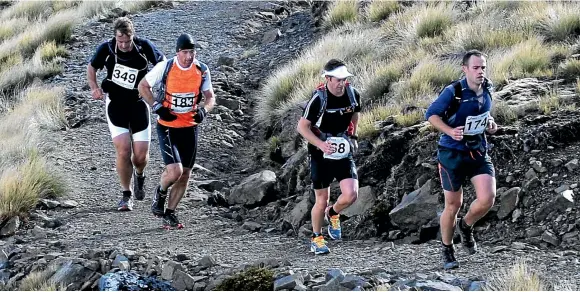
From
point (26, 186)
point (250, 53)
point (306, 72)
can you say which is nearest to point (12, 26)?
point (250, 53)

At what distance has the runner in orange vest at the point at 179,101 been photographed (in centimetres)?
884

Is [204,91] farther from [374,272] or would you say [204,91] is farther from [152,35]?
[152,35]

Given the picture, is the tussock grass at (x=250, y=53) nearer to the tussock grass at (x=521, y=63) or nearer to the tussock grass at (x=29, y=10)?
the tussock grass at (x=521, y=63)

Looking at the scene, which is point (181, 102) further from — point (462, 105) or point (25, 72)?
point (25, 72)

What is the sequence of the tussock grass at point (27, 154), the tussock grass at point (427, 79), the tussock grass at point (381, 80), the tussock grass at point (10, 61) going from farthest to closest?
the tussock grass at point (10, 61) < the tussock grass at point (381, 80) < the tussock grass at point (427, 79) < the tussock grass at point (27, 154)

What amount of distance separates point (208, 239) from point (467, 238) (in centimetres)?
279

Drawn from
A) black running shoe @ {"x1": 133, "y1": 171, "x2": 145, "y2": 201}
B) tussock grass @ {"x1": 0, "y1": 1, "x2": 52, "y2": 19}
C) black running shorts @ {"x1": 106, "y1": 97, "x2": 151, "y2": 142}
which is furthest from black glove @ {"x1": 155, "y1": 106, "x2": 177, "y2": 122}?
tussock grass @ {"x1": 0, "y1": 1, "x2": 52, "y2": 19}

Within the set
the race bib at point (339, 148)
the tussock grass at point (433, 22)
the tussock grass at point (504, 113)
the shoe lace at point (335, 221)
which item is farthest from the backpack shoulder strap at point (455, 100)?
the tussock grass at point (433, 22)

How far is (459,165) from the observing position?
290 inches

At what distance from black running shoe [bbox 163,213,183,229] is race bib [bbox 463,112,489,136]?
3541 millimetres

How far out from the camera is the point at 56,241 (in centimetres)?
923

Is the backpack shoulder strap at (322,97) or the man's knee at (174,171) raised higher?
the backpack shoulder strap at (322,97)

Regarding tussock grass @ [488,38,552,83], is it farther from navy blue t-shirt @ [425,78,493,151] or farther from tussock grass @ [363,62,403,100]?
navy blue t-shirt @ [425,78,493,151]

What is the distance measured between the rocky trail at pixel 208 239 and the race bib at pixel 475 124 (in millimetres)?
1065
